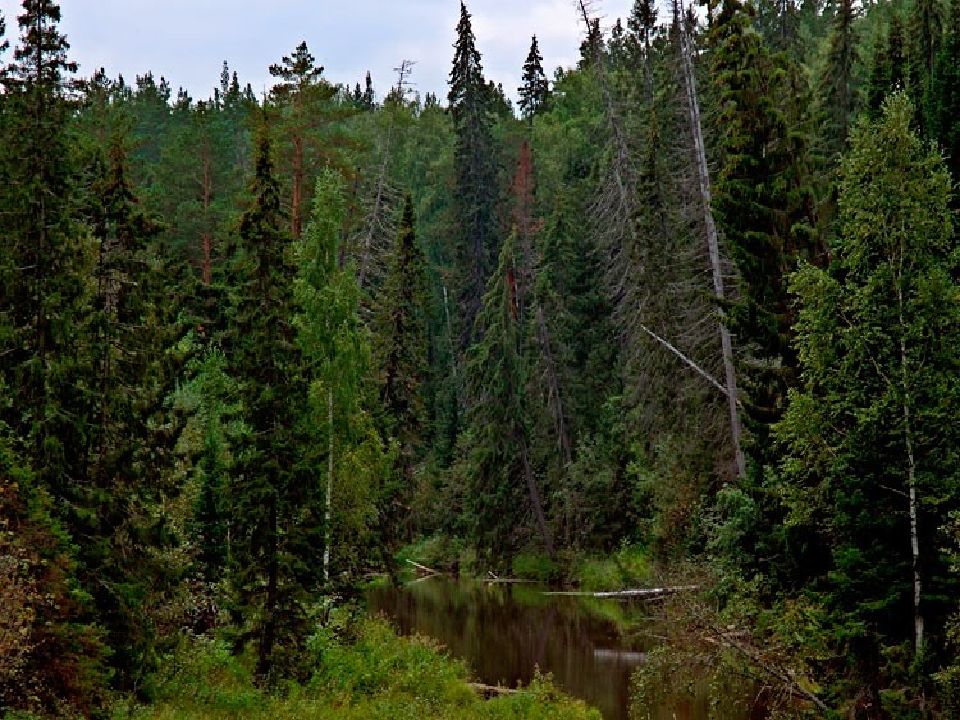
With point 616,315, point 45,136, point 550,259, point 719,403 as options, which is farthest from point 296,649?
point 550,259

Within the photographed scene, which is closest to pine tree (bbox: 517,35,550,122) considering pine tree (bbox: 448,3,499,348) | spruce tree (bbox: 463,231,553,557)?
pine tree (bbox: 448,3,499,348)

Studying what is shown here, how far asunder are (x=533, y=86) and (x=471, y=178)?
108ft

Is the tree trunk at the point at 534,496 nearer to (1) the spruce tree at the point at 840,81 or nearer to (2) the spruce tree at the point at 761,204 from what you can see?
(1) the spruce tree at the point at 840,81

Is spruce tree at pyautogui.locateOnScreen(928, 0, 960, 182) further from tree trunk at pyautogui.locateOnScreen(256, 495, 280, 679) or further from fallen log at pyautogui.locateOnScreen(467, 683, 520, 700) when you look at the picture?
tree trunk at pyautogui.locateOnScreen(256, 495, 280, 679)

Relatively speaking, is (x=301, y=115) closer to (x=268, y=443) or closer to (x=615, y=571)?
(x=268, y=443)

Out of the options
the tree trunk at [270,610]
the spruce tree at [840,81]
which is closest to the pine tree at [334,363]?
the tree trunk at [270,610]

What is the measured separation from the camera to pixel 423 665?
73.8 ft

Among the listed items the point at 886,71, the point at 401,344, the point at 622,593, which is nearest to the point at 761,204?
the point at 886,71

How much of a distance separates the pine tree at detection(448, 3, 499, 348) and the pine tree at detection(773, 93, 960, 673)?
144ft

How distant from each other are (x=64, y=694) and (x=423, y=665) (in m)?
10.1

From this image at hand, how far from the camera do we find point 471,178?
62406mm

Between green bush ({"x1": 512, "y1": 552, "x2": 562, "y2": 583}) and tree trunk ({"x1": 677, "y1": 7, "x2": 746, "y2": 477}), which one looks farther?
green bush ({"x1": 512, "y1": 552, "x2": 562, "y2": 583})

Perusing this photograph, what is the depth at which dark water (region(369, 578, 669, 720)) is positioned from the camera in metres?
25.4

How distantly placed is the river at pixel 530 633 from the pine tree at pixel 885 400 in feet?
22.9
